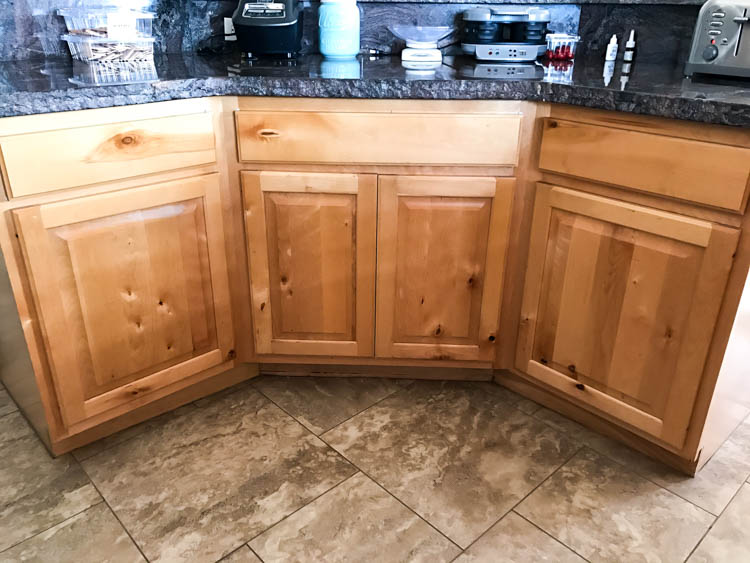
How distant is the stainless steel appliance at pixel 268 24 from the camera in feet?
5.79

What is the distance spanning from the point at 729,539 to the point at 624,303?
0.56 m

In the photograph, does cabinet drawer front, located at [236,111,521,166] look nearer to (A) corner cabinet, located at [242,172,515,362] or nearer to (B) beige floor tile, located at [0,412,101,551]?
(A) corner cabinet, located at [242,172,515,362]

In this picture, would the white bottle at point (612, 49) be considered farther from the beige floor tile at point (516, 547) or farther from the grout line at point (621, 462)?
the beige floor tile at point (516, 547)

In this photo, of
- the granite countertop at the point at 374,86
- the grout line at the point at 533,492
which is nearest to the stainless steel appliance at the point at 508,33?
the granite countertop at the point at 374,86

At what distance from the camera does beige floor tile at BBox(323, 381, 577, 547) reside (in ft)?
4.78

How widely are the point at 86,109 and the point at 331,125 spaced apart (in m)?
0.55

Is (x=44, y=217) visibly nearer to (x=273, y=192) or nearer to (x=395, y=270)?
(x=273, y=192)

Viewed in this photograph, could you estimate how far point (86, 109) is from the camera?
1326 millimetres

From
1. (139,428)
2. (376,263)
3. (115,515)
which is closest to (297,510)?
(115,515)

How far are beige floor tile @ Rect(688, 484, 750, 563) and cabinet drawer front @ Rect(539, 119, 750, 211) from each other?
0.71m

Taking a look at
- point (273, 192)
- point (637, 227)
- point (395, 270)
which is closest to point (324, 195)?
point (273, 192)

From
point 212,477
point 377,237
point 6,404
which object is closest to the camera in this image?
point 212,477

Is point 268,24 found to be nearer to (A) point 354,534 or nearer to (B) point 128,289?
(B) point 128,289

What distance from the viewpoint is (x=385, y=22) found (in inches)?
79.2
